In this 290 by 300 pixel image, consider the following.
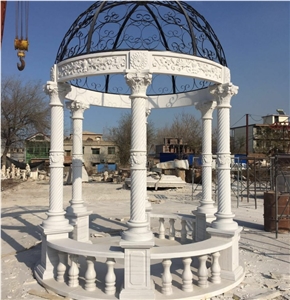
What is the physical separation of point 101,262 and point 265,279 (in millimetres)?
2991

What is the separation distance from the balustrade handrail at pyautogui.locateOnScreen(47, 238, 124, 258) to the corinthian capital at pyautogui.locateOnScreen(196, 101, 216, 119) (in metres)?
3.95

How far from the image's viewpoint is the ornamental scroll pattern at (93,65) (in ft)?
16.9

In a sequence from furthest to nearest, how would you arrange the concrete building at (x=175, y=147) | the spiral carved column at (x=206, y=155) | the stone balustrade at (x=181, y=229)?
1. the concrete building at (x=175, y=147)
2. the stone balustrade at (x=181, y=229)
3. the spiral carved column at (x=206, y=155)

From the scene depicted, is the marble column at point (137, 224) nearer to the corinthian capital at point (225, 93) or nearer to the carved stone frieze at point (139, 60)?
the carved stone frieze at point (139, 60)

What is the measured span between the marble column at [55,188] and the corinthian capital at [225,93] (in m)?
2.92

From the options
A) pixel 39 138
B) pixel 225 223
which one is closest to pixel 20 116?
pixel 39 138

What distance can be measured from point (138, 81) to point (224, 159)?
2250 millimetres

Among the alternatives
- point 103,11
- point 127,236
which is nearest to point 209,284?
point 127,236

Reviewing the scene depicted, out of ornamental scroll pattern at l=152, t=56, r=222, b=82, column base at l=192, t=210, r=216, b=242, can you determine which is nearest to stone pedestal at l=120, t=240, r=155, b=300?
column base at l=192, t=210, r=216, b=242

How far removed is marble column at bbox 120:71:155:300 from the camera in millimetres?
4609

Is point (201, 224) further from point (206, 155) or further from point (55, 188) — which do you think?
point (55, 188)

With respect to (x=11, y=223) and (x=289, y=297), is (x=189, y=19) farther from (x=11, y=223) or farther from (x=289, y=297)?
(x=11, y=223)

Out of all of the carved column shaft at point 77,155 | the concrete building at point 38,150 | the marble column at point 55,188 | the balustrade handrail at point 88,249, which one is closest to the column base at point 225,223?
the balustrade handrail at point 88,249

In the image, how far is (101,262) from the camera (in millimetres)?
6137
